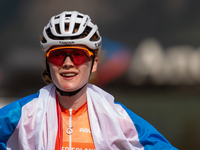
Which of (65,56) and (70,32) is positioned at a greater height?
(70,32)

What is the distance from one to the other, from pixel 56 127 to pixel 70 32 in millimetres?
701

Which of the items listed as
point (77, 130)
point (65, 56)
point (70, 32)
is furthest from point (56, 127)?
point (70, 32)

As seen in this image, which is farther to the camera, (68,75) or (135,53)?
(135,53)

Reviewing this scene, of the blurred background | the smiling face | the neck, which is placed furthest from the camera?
the blurred background

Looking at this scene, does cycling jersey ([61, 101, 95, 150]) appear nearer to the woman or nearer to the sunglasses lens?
the woman

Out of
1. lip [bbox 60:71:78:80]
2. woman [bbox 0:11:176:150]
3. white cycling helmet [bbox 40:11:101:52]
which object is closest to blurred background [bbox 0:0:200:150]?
white cycling helmet [bbox 40:11:101:52]

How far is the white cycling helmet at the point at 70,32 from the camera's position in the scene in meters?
1.81

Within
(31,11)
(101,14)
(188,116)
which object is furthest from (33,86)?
(188,116)

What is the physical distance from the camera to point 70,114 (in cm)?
187

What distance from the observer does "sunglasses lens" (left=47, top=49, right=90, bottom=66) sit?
1.79 meters

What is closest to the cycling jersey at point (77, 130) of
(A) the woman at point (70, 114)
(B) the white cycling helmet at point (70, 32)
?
(A) the woman at point (70, 114)

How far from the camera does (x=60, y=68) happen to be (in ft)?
5.91

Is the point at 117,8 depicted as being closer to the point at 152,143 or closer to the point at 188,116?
the point at 188,116

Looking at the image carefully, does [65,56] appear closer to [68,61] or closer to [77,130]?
[68,61]
